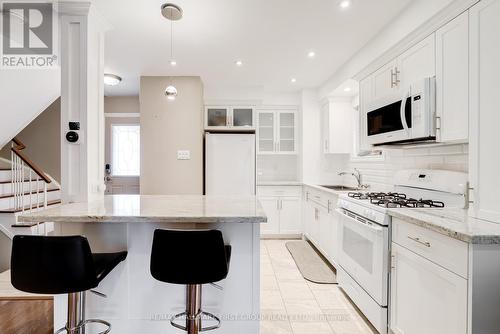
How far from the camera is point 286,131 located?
15.9ft

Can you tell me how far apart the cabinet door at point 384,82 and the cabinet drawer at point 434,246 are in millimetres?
1177

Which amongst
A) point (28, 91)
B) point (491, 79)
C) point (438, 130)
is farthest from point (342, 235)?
point (28, 91)

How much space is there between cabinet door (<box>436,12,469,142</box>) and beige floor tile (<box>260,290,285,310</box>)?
187cm

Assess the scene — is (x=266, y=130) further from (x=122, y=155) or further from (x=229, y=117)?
(x=122, y=155)

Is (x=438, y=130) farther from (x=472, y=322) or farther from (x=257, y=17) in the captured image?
(x=257, y=17)

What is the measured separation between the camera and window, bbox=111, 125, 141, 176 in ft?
17.2

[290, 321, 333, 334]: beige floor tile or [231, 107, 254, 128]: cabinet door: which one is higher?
[231, 107, 254, 128]: cabinet door

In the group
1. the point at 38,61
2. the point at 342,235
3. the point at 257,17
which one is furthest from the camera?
the point at 38,61

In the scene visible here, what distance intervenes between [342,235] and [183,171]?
2441 millimetres

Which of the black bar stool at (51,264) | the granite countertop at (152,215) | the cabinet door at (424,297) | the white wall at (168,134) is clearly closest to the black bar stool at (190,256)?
the granite countertop at (152,215)

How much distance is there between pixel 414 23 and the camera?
2061 millimetres

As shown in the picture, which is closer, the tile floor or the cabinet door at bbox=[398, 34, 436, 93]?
the cabinet door at bbox=[398, 34, 436, 93]

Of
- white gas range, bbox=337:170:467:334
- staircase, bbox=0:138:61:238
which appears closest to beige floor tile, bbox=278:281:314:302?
white gas range, bbox=337:170:467:334

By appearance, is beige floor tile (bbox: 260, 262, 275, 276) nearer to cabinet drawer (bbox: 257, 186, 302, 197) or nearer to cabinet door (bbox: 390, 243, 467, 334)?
cabinet drawer (bbox: 257, 186, 302, 197)
